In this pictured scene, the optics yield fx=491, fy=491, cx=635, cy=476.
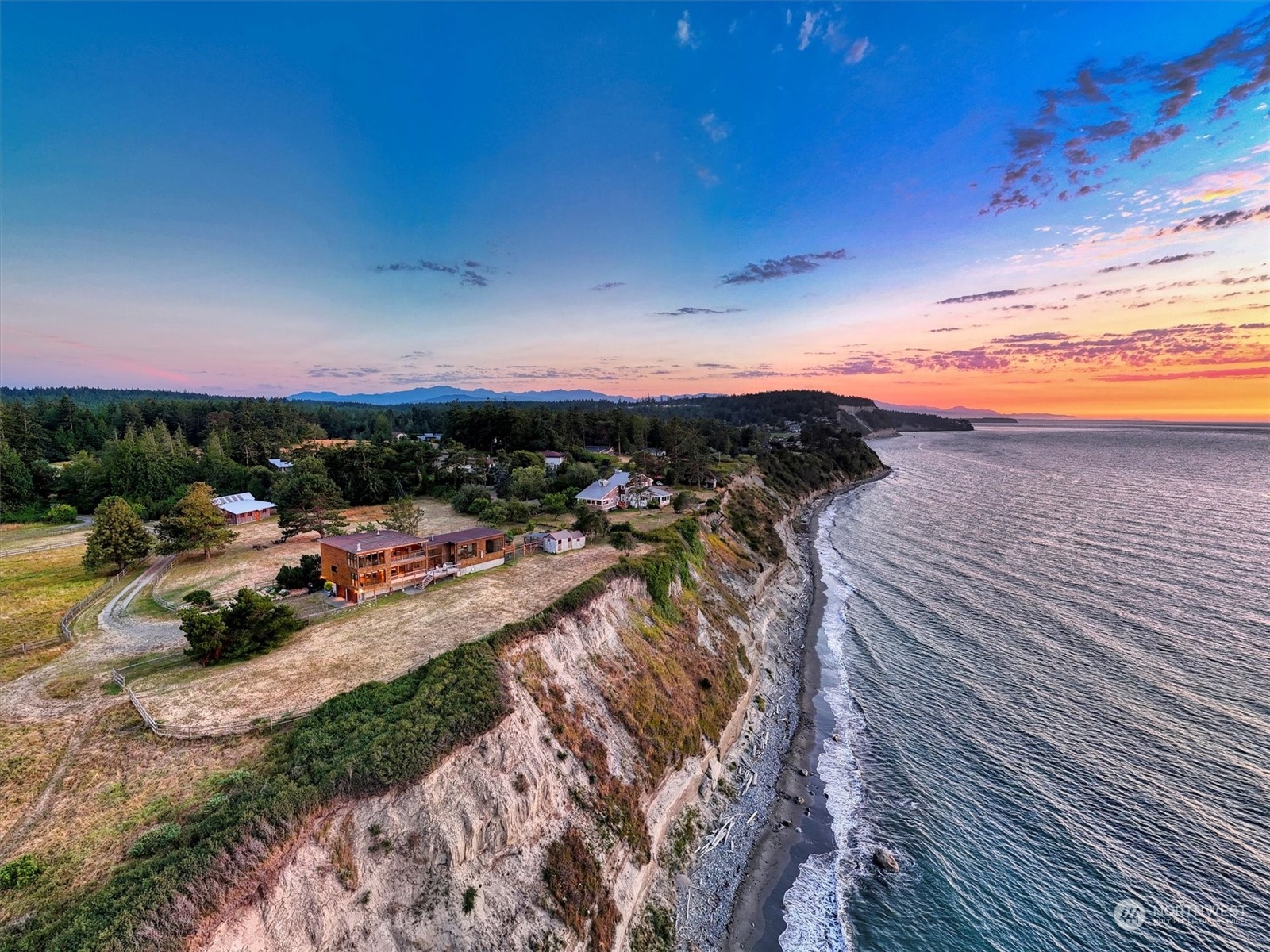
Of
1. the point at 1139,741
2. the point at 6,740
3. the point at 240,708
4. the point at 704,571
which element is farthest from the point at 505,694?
the point at 1139,741

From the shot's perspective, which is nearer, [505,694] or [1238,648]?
[505,694]

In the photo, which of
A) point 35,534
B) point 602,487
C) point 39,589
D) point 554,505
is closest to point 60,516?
point 35,534

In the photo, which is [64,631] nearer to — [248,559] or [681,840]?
[248,559]

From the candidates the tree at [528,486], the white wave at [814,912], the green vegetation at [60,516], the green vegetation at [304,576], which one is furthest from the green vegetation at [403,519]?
the green vegetation at [60,516]

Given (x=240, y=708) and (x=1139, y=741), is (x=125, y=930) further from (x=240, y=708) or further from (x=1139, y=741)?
(x=1139, y=741)

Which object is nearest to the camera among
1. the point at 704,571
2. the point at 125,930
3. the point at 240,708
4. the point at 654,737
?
the point at 125,930

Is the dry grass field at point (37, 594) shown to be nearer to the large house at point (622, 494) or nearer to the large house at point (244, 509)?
the large house at point (244, 509)
